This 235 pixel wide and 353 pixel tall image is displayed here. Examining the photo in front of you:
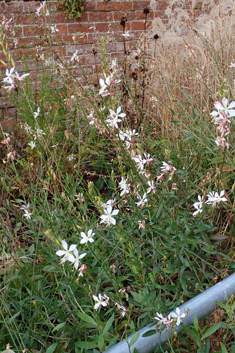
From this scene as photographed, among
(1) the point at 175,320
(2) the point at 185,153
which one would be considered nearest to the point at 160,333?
(1) the point at 175,320

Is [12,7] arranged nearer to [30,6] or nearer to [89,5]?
[30,6]

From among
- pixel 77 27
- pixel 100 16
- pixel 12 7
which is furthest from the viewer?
pixel 100 16

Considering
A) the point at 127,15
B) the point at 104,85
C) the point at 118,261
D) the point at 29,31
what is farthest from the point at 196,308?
the point at 127,15

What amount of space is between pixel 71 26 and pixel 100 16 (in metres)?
0.38

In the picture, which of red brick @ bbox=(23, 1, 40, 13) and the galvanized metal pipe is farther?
red brick @ bbox=(23, 1, 40, 13)

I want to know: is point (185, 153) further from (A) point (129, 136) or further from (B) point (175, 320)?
(B) point (175, 320)

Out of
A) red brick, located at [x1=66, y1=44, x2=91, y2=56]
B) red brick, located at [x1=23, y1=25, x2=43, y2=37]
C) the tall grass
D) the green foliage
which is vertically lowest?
the tall grass

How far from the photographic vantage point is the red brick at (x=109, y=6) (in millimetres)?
3854

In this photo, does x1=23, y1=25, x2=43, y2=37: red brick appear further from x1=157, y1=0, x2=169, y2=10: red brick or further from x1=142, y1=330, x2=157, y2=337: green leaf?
x1=142, y1=330, x2=157, y2=337: green leaf

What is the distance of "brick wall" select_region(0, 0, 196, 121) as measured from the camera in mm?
3346

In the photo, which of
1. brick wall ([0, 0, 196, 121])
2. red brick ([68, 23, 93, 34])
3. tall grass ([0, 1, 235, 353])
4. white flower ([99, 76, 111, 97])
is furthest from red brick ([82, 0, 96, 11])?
white flower ([99, 76, 111, 97])

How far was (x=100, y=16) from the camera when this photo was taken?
12.7 ft

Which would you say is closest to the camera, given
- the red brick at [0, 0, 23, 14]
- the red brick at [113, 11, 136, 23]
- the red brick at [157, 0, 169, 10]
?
the red brick at [0, 0, 23, 14]

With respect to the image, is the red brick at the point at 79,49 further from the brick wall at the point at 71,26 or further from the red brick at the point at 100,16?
the red brick at the point at 100,16
